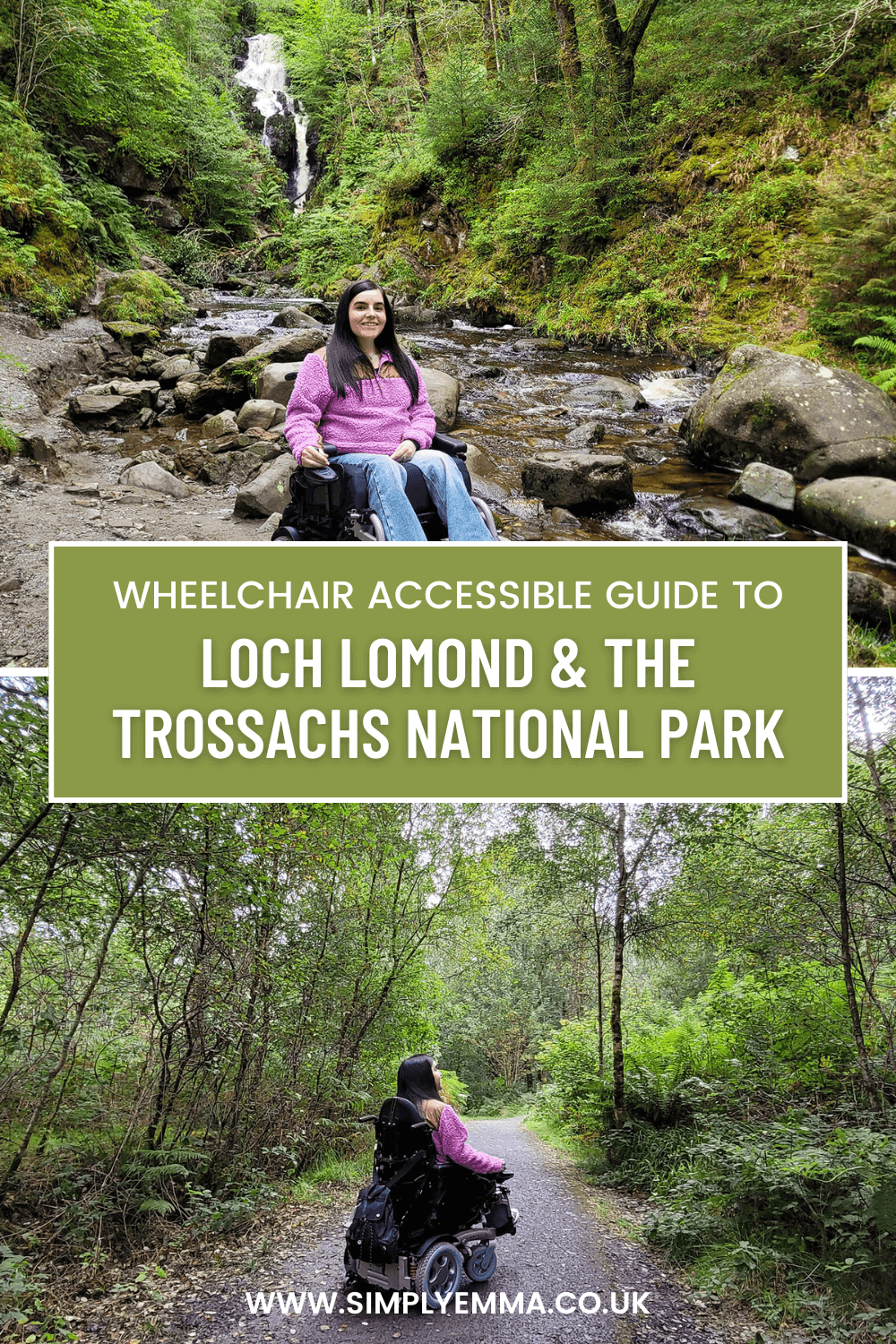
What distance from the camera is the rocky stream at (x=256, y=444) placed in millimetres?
6047

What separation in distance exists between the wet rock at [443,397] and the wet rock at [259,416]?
5.08 feet

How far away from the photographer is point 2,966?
12.3ft

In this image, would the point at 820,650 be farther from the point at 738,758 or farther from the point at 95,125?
the point at 95,125

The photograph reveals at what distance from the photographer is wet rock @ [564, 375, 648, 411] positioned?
30.9 feet

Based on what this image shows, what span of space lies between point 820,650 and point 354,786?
69.8 inches

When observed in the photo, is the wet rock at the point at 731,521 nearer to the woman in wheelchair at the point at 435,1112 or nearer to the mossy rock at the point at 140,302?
the woman in wheelchair at the point at 435,1112

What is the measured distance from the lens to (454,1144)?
373 cm

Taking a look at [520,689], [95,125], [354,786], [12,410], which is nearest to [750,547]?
[520,689]

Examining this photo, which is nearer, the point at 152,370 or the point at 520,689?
the point at 520,689

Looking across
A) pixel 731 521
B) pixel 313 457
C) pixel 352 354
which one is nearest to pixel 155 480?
pixel 352 354

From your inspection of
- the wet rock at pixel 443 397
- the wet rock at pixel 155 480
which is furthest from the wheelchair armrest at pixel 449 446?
the wet rock at pixel 443 397

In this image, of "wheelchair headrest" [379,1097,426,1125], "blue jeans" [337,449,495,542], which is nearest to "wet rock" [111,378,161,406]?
"blue jeans" [337,449,495,542]

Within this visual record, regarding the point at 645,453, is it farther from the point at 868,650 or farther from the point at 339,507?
the point at 339,507

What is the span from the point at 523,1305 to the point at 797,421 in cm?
656
